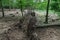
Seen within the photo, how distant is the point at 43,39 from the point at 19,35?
190 centimetres

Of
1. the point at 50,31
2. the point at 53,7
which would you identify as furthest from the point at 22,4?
the point at 50,31

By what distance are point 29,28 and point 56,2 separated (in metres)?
4.23

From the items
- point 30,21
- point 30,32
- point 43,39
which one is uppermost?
point 30,21

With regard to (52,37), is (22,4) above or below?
above

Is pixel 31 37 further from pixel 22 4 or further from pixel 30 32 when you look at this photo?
pixel 22 4

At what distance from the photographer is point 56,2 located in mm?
11336

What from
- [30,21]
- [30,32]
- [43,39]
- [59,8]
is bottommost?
[43,39]

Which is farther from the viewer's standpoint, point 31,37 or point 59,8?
point 59,8

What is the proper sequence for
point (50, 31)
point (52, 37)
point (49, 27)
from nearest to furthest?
point (52, 37)
point (50, 31)
point (49, 27)

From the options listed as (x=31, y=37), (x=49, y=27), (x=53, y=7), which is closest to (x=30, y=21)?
(x=31, y=37)

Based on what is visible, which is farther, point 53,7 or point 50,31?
point 53,7

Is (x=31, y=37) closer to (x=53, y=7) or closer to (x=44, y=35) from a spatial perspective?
(x=44, y=35)

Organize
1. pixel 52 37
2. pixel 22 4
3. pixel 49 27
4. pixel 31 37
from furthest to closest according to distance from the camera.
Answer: pixel 22 4 < pixel 49 27 < pixel 52 37 < pixel 31 37

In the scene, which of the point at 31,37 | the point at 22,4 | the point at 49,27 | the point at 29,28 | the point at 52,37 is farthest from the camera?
the point at 22,4
